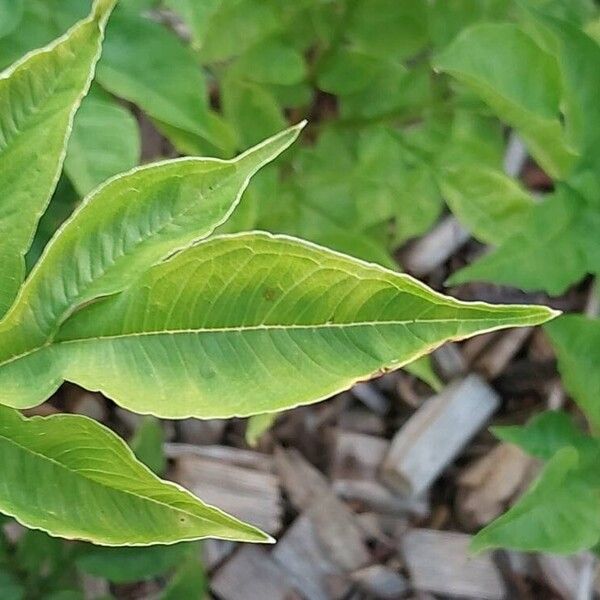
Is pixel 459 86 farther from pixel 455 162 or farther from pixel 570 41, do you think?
pixel 570 41

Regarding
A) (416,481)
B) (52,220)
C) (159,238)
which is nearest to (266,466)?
(416,481)

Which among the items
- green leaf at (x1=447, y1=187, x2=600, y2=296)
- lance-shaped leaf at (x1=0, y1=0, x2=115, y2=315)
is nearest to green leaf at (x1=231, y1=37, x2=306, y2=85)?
green leaf at (x1=447, y1=187, x2=600, y2=296)

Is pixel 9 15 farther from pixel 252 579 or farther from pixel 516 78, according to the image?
Answer: pixel 252 579

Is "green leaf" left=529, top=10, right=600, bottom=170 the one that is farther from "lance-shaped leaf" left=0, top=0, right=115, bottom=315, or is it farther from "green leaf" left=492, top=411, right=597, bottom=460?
"lance-shaped leaf" left=0, top=0, right=115, bottom=315

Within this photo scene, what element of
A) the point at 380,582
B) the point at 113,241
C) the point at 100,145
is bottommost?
the point at 380,582

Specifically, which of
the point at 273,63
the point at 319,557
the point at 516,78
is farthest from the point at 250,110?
the point at 319,557

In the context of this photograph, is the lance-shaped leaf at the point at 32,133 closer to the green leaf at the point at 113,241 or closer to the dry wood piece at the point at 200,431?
the green leaf at the point at 113,241
